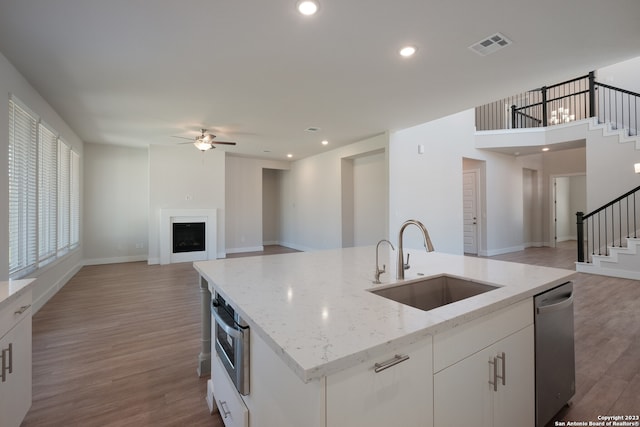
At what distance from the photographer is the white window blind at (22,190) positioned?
3.00 m

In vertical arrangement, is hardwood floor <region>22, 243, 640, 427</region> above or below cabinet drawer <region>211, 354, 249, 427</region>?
below

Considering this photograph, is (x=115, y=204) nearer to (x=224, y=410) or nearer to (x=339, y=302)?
(x=224, y=410)

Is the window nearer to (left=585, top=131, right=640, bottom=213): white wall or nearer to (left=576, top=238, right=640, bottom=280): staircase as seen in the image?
(left=576, top=238, right=640, bottom=280): staircase

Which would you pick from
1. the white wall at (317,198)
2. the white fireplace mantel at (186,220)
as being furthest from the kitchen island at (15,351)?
the white wall at (317,198)

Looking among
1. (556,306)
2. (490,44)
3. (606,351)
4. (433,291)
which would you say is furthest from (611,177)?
(433,291)

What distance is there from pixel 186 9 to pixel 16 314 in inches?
87.3

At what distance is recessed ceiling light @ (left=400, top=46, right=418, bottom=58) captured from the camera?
261 centimetres

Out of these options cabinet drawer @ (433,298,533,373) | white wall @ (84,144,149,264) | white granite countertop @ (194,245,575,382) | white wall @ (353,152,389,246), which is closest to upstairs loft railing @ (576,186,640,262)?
white wall @ (353,152,389,246)

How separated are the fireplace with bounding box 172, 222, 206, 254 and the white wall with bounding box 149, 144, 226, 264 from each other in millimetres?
376

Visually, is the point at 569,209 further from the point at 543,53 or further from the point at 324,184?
the point at 543,53

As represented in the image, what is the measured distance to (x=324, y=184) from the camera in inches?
299

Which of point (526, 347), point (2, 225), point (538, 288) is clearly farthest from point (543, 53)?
point (2, 225)

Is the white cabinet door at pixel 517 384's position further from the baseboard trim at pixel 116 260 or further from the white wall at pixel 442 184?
the baseboard trim at pixel 116 260

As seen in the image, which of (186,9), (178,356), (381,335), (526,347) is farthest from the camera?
(178,356)
